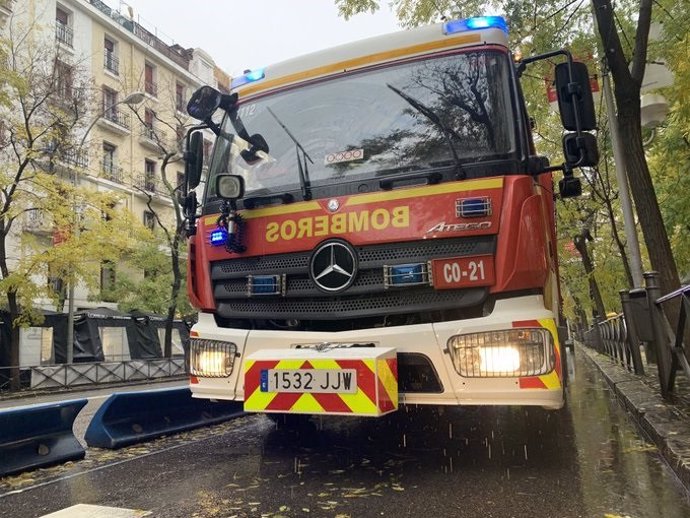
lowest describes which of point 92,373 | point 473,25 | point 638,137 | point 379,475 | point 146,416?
point 379,475

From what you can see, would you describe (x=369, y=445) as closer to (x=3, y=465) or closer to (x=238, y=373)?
(x=238, y=373)

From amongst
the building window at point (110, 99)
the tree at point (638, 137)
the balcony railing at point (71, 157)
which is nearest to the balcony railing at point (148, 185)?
the building window at point (110, 99)

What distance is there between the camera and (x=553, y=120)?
52.3 ft

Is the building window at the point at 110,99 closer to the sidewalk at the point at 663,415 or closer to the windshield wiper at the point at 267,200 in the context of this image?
the sidewalk at the point at 663,415

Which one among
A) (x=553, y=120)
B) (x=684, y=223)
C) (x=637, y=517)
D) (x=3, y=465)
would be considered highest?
(x=553, y=120)

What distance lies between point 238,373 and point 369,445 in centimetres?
148

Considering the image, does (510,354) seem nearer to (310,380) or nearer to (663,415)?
(310,380)

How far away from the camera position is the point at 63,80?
1777cm

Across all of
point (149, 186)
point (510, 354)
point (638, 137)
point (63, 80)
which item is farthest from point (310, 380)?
point (149, 186)

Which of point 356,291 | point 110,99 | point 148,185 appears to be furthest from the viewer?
point 148,185

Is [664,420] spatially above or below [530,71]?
below

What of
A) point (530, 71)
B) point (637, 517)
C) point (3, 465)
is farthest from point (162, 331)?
point (637, 517)

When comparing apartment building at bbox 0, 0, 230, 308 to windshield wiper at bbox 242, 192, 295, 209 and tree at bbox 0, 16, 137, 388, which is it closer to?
tree at bbox 0, 16, 137, 388

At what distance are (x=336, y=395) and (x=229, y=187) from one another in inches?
71.4
